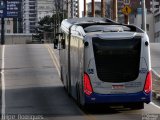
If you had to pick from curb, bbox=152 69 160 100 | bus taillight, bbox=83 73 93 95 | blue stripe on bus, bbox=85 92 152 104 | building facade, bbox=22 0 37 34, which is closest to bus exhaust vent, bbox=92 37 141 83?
bus taillight, bbox=83 73 93 95

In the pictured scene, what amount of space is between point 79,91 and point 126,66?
2362 mm

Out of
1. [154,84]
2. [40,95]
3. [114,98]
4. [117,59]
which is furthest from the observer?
[154,84]

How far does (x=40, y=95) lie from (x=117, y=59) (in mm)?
7666

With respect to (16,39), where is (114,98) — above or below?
above

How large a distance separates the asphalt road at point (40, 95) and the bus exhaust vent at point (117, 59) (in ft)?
4.41

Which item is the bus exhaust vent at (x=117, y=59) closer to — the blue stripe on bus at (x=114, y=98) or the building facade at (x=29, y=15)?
the blue stripe on bus at (x=114, y=98)

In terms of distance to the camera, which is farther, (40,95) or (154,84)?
(154,84)

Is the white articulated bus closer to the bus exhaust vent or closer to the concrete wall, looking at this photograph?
the bus exhaust vent

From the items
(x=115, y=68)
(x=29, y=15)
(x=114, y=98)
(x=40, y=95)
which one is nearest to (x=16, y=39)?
(x=29, y=15)

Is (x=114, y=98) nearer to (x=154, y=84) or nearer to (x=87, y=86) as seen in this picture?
(x=87, y=86)

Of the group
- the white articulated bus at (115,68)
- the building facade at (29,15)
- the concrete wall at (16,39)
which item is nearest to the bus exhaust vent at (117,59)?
the white articulated bus at (115,68)

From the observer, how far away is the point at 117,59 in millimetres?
20094

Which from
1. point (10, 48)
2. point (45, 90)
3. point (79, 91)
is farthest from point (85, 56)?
point (10, 48)

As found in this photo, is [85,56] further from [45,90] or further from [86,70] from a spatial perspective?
[45,90]
